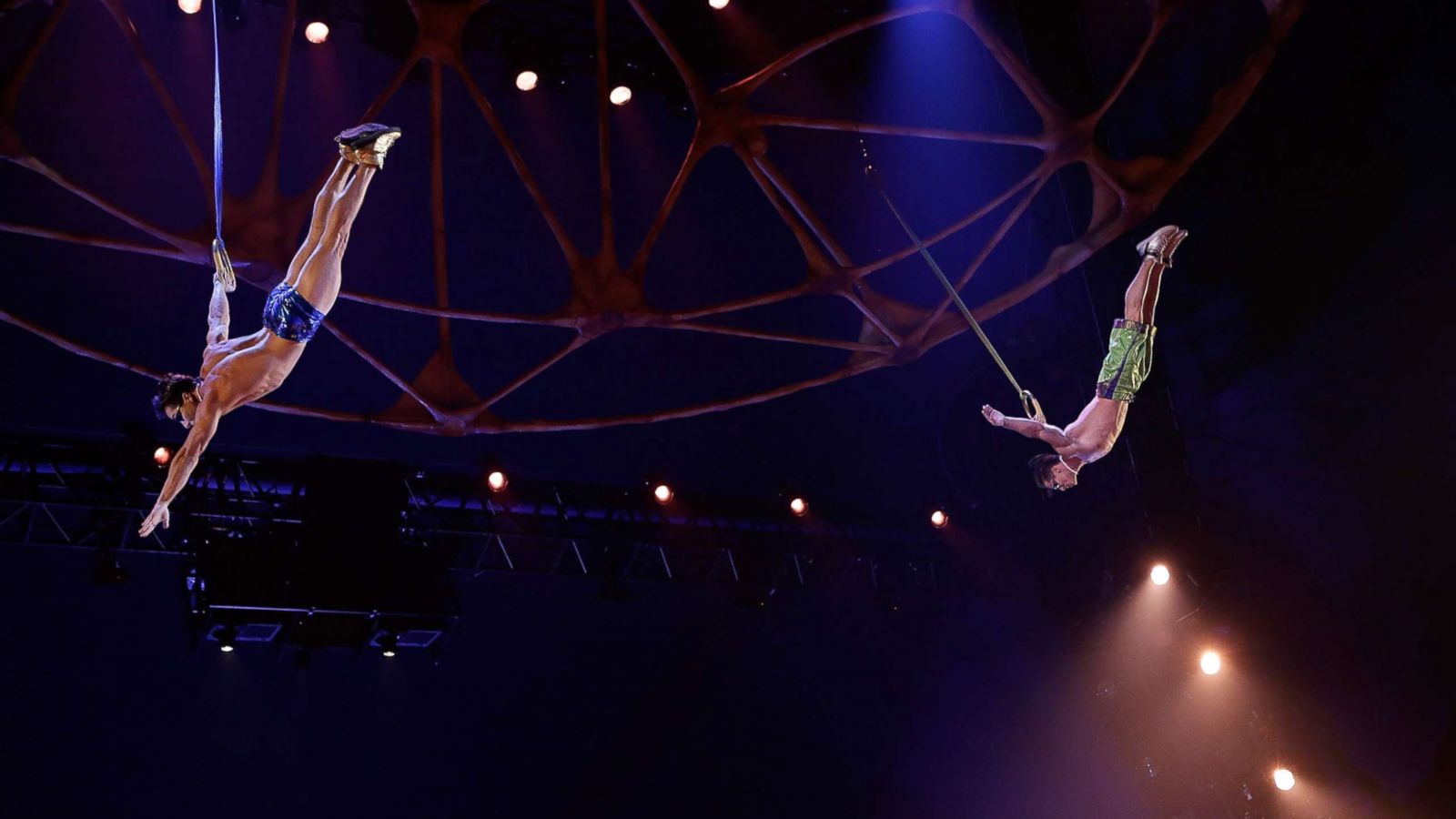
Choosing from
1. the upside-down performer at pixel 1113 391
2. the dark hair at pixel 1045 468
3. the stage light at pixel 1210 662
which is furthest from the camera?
the stage light at pixel 1210 662

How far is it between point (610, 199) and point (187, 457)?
Answer: 3.48 m

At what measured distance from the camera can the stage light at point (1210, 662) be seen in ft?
42.4

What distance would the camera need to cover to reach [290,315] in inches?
278

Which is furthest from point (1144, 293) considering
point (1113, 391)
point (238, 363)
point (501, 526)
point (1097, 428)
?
point (501, 526)

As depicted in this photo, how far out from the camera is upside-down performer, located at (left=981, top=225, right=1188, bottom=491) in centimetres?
768

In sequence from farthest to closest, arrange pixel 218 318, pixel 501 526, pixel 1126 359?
pixel 501 526
pixel 1126 359
pixel 218 318

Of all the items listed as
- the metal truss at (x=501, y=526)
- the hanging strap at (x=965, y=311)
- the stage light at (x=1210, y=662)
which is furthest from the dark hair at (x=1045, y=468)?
the stage light at (x=1210, y=662)

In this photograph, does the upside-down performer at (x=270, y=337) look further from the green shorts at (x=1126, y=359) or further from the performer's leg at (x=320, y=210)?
the green shorts at (x=1126, y=359)

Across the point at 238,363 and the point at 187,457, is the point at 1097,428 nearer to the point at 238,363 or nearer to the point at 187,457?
the point at 238,363

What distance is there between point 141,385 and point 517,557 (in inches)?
151

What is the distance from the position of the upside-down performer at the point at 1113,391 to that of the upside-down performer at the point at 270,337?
154 inches

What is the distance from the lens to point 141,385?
38.4ft

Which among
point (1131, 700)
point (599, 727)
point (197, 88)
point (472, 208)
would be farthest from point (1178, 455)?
point (197, 88)

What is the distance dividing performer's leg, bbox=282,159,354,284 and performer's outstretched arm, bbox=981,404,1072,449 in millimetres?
3893
